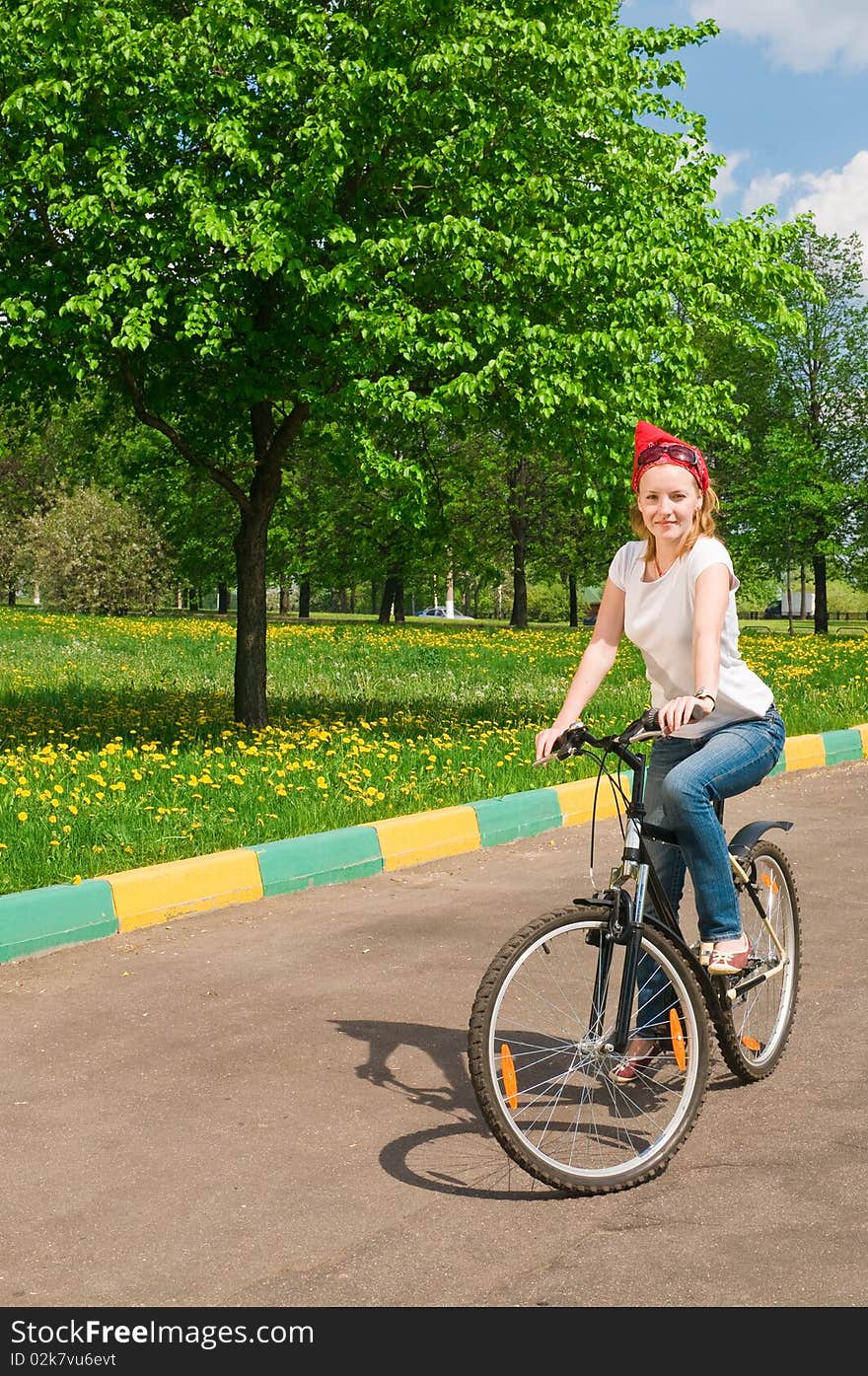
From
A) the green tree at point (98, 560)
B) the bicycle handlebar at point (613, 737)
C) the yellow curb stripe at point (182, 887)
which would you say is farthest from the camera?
the green tree at point (98, 560)

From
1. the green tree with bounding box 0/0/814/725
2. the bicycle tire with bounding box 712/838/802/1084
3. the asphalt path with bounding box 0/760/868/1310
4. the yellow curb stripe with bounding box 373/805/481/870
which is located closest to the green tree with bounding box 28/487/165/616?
the green tree with bounding box 0/0/814/725

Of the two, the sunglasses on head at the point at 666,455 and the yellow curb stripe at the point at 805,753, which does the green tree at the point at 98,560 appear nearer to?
the yellow curb stripe at the point at 805,753

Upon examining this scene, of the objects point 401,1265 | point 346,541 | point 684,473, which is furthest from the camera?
point 346,541

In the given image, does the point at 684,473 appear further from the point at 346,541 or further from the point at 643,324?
the point at 346,541

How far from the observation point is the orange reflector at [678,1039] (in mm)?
3793

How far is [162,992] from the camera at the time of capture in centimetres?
545

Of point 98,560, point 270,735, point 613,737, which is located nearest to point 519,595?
point 98,560

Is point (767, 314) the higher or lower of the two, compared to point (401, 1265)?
higher

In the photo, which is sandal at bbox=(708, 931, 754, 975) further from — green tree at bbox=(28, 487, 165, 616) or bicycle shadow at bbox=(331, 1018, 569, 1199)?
green tree at bbox=(28, 487, 165, 616)

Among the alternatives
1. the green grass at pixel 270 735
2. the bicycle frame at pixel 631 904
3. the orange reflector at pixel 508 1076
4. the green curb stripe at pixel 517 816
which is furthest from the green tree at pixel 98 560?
the orange reflector at pixel 508 1076

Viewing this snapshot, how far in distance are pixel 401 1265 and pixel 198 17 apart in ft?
29.1

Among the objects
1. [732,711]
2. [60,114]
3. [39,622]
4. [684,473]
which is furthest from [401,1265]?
[39,622]

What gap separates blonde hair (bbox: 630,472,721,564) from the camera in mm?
3983

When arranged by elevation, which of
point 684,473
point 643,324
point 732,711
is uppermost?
point 643,324
